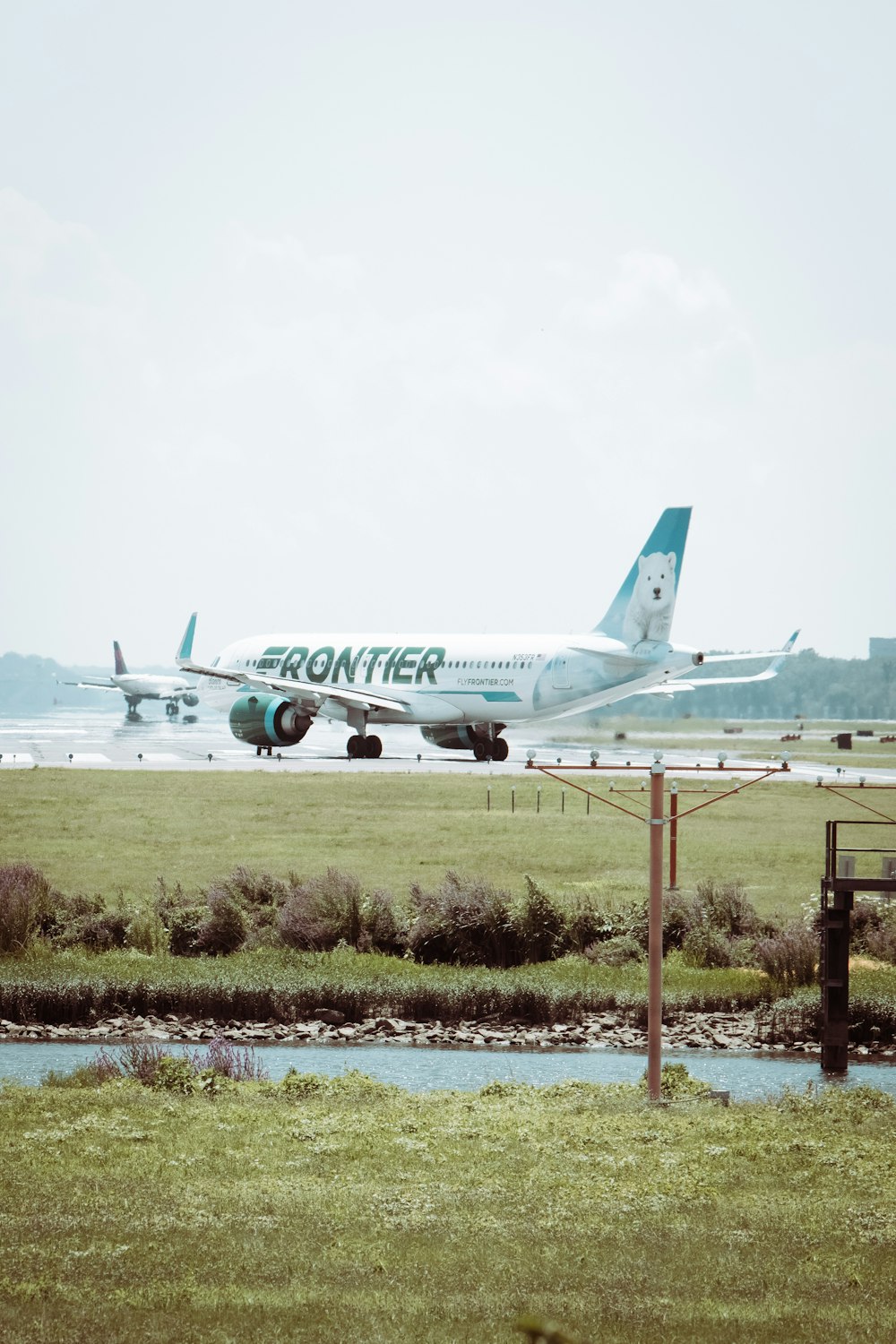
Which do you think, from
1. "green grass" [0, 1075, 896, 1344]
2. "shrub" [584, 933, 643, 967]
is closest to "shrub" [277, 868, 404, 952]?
"shrub" [584, 933, 643, 967]

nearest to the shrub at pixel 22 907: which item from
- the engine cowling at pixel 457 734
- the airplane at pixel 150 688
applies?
the engine cowling at pixel 457 734

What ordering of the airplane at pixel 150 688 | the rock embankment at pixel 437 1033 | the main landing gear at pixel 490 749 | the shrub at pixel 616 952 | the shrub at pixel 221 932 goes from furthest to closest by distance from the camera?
1. the airplane at pixel 150 688
2. the main landing gear at pixel 490 749
3. the shrub at pixel 221 932
4. the shrub at pixel 616 952
5. the rock embankment at pixel 437 1033

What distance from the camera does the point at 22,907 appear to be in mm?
47219

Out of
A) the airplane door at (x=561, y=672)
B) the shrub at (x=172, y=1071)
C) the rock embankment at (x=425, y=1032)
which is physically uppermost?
the airplane door at (x=561, y=672)

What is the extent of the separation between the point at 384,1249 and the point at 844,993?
19.0 meters

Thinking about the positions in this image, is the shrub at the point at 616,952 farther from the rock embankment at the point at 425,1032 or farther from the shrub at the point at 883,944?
the shrub at the point at 883,944

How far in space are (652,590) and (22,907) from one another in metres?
32.2

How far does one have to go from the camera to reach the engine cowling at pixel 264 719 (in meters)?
69.1

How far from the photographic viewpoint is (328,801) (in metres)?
67.0

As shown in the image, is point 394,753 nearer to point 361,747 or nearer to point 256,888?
point 361,747

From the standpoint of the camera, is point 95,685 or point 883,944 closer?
point 883,944

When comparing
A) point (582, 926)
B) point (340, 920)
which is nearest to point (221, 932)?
point (340, 920)

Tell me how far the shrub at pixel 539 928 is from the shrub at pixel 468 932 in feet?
0.86

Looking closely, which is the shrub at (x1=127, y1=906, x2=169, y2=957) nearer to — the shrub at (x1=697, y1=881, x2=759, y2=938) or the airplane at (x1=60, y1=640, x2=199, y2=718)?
the shrub at (x1=697, y1=881, x2=759, y2=938)
